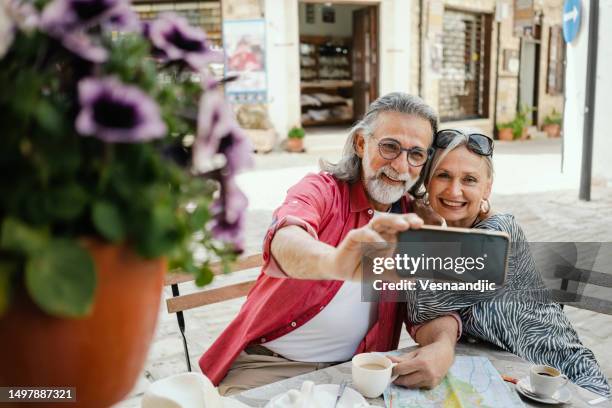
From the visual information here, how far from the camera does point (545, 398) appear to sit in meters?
1.49

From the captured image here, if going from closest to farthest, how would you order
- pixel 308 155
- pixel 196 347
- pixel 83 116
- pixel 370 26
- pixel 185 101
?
pixel 83 116 → pixel 185 101 → pixel 196 347 → pixel 308 155 → pixel 370 26

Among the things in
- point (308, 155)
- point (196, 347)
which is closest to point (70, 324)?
point (196, 347)

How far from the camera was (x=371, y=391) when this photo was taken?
1454 mm

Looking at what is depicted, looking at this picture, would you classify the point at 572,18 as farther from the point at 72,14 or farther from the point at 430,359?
the point at 72,14

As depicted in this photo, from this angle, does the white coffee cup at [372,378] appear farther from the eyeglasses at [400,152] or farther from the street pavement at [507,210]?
the eyeglasses at [400,152]

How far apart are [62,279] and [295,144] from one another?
11314 millimetres

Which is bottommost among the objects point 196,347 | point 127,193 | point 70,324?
point 196,347

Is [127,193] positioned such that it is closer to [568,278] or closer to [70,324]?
[70,324]

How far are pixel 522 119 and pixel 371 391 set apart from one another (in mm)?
15111

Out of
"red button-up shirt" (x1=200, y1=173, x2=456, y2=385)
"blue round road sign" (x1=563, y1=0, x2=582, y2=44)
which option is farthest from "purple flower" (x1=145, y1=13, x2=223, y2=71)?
"blue round road sign" (x1=563, y1=0, x2=582, y2=44)

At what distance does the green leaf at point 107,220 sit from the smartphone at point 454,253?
0.73 m

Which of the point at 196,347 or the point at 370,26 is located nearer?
the point at 196,347

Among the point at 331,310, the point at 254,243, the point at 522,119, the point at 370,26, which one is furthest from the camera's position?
A: the point at 522,119

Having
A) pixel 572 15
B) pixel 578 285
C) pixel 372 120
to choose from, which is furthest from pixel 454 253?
pixel 572 15
